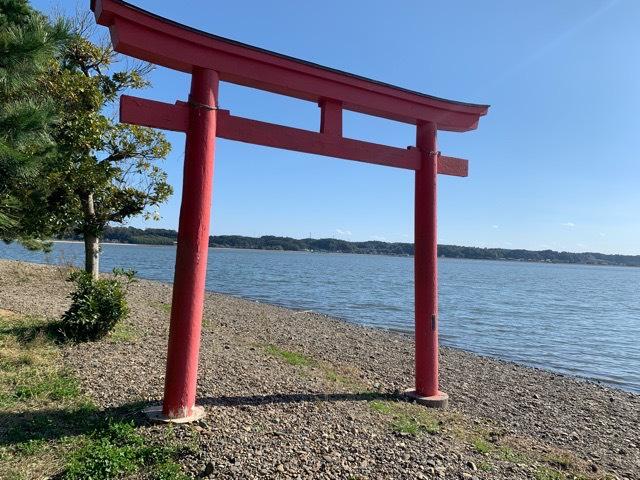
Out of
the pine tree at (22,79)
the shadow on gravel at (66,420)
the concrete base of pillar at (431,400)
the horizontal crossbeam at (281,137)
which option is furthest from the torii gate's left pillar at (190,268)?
the concrete base of pillar at (431,400)

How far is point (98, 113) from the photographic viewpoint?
930 centimetres

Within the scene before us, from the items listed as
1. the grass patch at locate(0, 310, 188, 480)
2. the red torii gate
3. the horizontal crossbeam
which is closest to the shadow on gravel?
the grass patch at locate(0, 310, 188, 480)

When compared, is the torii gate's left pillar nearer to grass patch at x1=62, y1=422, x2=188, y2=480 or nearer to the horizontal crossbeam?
the horizontal crossbeam

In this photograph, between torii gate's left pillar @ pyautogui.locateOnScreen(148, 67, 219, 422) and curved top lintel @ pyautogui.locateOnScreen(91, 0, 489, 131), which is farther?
torii gate's left pillar @ pyautogui.locateOnScreen(148, 67, 219, 422)

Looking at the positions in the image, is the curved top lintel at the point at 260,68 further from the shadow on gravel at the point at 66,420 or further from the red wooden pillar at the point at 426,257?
the shadow on gravel at the point at 66,420

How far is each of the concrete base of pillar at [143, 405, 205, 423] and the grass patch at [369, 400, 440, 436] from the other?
2.00m

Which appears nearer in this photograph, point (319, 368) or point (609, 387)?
point (319, 368)

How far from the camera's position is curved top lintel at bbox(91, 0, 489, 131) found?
4828 millimetres

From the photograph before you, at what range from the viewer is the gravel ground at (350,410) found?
15.2 feet

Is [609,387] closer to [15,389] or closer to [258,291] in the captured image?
[15,389]

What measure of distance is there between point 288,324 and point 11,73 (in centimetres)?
1209

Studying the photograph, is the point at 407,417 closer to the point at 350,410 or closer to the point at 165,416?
the point at 350,410

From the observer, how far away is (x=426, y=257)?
22.2 ft

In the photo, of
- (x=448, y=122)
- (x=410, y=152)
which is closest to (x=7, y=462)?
(x=410, y=152)
